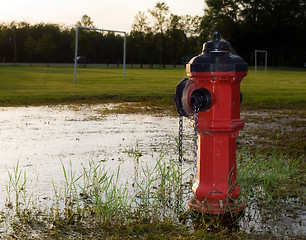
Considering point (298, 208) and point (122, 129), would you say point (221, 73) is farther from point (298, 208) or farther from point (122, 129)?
point (122, 129)

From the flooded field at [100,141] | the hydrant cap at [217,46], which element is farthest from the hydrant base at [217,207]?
the hydrant cap at [217,46]

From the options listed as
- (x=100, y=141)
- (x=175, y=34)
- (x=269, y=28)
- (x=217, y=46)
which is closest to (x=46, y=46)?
(x=175, y=34)

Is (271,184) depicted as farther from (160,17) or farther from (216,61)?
(160,17)

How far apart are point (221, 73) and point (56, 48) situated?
10041cm

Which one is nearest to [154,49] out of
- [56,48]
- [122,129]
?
[56,48]

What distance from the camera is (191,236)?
341 cm

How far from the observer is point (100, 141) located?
307 inches

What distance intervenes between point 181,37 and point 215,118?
98.0m

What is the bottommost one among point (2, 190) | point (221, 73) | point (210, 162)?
point (2, 190)

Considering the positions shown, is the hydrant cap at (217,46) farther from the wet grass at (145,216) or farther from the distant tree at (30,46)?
the distant tree at (30,46)

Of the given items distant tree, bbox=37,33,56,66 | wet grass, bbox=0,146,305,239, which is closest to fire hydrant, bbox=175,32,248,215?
wet grass, bbox=0,146,305,239

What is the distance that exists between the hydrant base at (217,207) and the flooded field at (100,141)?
0.11m

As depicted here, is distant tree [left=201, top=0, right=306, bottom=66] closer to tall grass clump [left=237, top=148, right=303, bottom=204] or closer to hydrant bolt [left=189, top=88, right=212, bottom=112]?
tall grass clump [left=237, top=148, right=303, bottom=204]

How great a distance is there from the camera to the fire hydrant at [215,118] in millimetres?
3867
